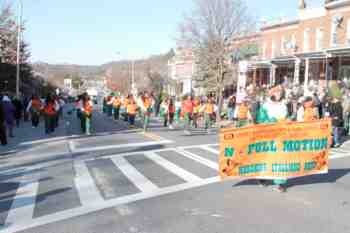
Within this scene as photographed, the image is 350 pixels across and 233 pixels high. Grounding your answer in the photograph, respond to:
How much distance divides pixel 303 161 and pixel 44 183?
5123mm

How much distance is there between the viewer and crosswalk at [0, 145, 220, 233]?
713 centimetres

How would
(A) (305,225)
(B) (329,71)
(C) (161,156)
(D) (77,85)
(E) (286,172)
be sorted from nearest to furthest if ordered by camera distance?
(A) (305,225), (E) (286,172), (C) (161,156), (B) (329,71), (D) (77,85)

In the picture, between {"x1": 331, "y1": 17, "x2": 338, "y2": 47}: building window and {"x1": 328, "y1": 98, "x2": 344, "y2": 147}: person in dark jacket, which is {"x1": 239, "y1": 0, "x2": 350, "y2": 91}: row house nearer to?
{"x1": 331, "y1": 17, "x2": 338, "y2": 47}: building window

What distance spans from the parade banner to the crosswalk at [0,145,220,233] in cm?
124

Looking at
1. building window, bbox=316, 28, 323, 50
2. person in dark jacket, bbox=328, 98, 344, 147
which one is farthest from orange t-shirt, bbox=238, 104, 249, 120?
building window, bbox=316, 28, 323, 50

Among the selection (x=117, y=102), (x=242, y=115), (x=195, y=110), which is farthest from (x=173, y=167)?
(x=117, y=102)

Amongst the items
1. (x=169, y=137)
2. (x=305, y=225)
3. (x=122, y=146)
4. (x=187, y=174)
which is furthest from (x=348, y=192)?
(x=169, y=137)

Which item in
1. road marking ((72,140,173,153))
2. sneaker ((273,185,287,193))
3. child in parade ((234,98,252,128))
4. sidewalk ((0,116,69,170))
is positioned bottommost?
sidewalk ((0,116,69,170))

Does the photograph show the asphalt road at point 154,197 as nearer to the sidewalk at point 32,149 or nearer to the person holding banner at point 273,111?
the sidewalk at point 32,149

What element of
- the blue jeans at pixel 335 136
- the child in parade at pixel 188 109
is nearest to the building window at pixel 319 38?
the child in parade at pixel 188 109

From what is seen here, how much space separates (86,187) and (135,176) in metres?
1.46

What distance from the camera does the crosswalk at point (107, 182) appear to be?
716cm

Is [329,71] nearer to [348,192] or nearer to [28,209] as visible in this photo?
[348,192]

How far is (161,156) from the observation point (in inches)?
523
